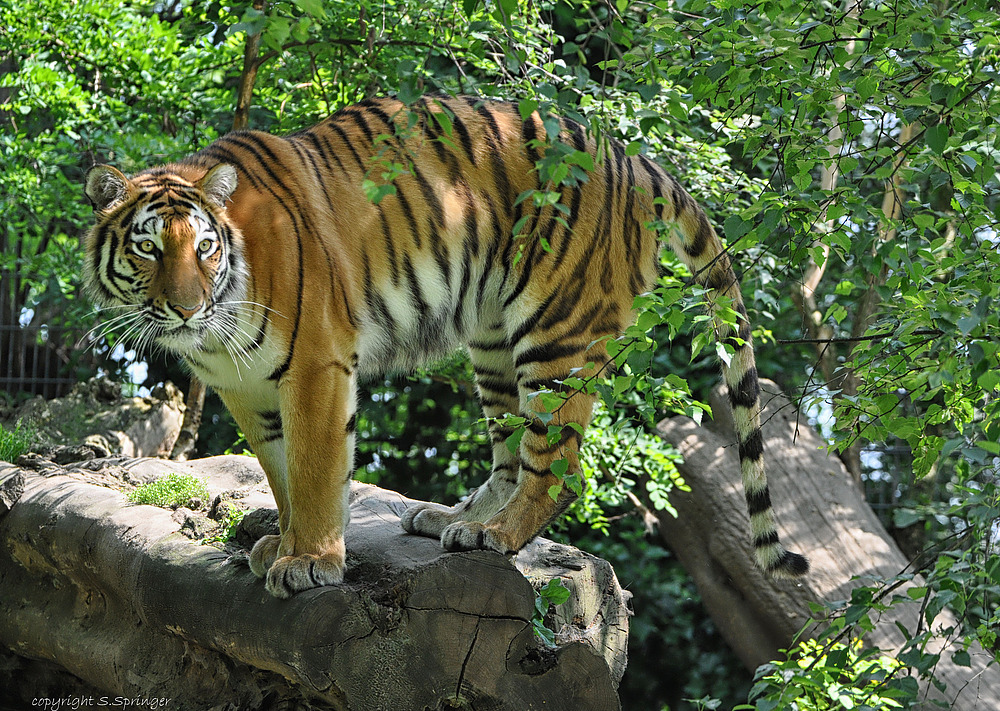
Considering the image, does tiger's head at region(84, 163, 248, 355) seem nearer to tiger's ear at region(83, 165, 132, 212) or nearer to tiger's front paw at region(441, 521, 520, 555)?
tiger's ear at region(83, 165, 132, 212)

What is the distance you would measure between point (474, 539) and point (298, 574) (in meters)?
0.66

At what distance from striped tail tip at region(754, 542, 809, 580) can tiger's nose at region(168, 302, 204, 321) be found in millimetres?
2139

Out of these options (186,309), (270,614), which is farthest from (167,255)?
(270,614)

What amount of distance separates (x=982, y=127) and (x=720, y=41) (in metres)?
0.75

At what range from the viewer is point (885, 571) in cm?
616

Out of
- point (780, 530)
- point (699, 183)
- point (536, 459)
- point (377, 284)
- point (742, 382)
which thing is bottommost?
point (780, 530)

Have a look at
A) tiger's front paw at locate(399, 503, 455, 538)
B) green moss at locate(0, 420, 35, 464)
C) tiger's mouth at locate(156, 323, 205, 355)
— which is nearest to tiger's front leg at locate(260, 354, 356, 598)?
tiger's mouth at locate(156, 323, 205, 355)

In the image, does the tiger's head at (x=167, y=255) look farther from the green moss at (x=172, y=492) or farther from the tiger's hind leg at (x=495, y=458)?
the tiger's hind leg at (x=495, y=458)

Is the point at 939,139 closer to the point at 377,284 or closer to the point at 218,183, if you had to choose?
the point at 377,284

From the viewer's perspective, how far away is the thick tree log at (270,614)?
282cm

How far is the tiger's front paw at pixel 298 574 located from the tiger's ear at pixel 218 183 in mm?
1220

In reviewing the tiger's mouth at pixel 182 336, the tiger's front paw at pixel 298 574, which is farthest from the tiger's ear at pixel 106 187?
the tiger's front paw at pixel 298 574

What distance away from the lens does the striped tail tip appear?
3.34 metres

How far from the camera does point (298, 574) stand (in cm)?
291
